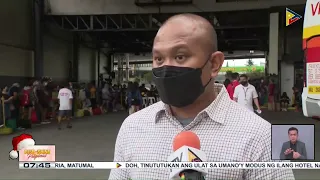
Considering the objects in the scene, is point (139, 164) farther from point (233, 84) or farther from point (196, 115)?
point (233, 84)

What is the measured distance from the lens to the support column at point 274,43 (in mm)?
18391

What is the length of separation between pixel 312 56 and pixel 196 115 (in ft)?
17.8

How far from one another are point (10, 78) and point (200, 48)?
1486 cm

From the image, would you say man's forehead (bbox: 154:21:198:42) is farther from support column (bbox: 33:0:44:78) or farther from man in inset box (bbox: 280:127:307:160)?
support column (bbox: 33:0:44:78)

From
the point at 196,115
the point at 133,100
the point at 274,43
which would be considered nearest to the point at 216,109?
the point at 196,115

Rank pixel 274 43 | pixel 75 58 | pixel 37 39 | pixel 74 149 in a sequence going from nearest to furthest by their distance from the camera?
pixel 74 149, pixel 37 39, pixel 274 43, pixel 75 58

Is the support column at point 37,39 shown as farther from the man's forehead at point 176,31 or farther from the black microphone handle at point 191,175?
the black microphone handle at point 191,175

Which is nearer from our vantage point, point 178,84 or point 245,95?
point 178,84

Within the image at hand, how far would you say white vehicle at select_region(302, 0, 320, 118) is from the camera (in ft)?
20.6

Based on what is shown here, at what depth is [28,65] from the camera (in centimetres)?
1714

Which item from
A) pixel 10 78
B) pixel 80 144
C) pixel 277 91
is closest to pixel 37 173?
pixel 80 144

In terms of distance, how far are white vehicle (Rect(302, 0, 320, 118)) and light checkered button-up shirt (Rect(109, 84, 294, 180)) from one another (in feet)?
16.6

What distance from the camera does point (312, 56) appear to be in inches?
257

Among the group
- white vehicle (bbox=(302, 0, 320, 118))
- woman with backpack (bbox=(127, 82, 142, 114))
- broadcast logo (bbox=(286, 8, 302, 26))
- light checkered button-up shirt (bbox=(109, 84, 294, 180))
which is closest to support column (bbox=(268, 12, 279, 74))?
broadcast logo (bbox=(286, 8, 302, 26))
